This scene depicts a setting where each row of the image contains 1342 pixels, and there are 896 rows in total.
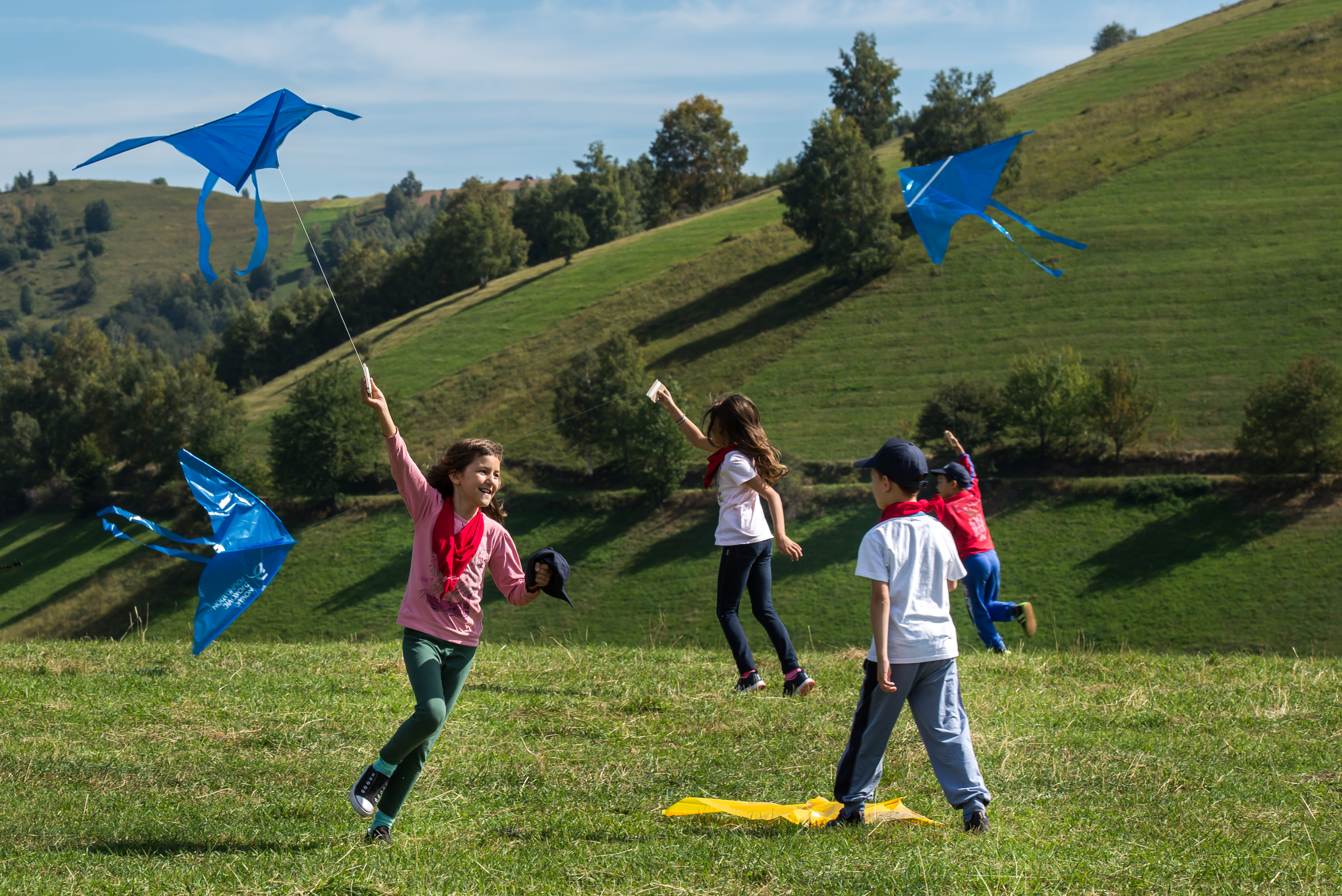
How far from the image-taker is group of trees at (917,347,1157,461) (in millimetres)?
44719

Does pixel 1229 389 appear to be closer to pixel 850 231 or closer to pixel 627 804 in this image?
pixel 850 231

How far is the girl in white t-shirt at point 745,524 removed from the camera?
25.4 ft

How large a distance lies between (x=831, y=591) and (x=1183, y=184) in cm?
4174

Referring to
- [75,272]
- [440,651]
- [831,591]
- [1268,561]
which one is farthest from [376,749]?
[75,272]

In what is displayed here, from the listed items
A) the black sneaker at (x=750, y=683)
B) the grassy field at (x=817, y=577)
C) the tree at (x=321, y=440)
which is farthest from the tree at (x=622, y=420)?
the black sneaker at (x=750, y=683)

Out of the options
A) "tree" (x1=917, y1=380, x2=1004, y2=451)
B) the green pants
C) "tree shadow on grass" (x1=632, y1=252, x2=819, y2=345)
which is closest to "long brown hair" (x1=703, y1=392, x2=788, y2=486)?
the green pants

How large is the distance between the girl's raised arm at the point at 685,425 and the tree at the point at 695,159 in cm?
9999

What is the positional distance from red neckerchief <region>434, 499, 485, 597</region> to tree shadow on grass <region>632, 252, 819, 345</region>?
60897mm

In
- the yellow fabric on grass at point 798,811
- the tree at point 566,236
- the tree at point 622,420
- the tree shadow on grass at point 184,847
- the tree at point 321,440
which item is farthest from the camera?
the tree at point 566,236

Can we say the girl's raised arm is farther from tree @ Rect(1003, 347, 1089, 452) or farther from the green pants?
tree @ Rect(1003, 347, 1089, 452)

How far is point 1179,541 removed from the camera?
128 ft

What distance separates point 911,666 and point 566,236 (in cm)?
8602

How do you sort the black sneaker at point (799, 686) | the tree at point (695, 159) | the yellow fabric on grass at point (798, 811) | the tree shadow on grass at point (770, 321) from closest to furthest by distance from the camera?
the yellow fabric on grass at point (798, 811)
the black sneaker at point (799, 686)
the tree shadow on grass at point (770, 321)
the tree at point (695, 159)

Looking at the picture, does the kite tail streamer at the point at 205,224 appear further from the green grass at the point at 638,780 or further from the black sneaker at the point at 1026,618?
the black sneaker at the point at 1026,618
